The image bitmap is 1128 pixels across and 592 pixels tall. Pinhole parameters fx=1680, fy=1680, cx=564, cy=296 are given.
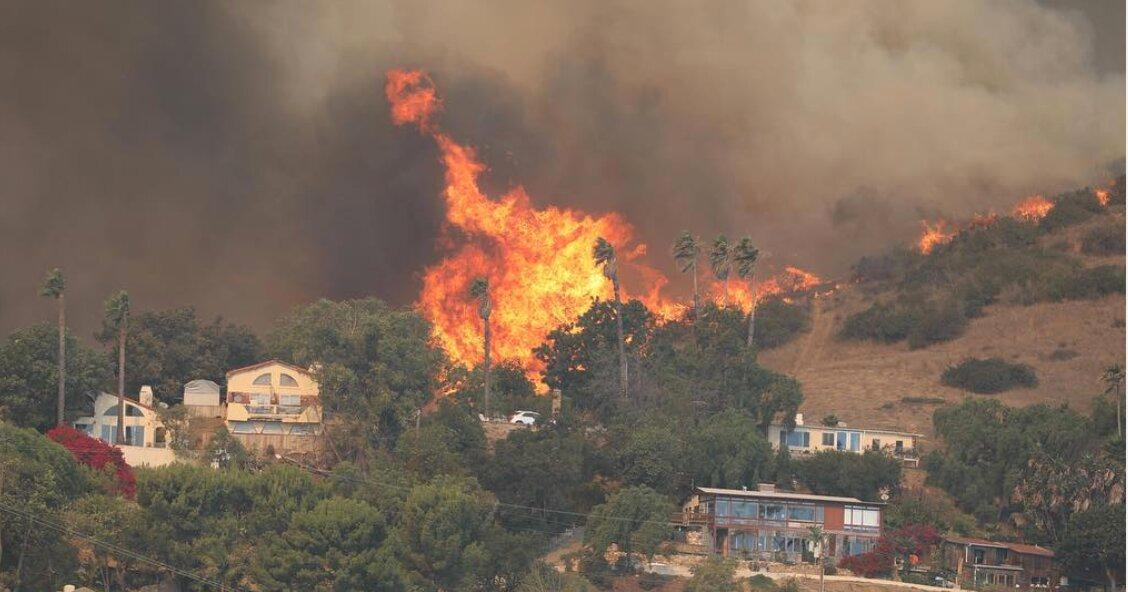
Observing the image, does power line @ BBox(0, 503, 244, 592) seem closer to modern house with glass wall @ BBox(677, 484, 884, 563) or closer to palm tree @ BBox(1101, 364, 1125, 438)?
modern house with glass wall @ BBox(677, 484, 884, 563)

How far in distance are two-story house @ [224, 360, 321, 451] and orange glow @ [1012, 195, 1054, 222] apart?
106004 mm

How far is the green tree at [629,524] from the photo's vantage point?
3910 inches

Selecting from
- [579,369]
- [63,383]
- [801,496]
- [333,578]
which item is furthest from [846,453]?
[63,383]

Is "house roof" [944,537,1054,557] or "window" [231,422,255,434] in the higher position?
"window" [231,422,255,434]

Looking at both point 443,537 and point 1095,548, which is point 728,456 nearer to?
point 1095,548

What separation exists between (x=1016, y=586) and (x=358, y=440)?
1684 inches

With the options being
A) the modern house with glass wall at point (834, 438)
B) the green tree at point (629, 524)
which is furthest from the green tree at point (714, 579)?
the modern house with glass wall at point (834, 438)

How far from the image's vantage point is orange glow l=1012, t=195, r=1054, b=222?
19438 centimetres

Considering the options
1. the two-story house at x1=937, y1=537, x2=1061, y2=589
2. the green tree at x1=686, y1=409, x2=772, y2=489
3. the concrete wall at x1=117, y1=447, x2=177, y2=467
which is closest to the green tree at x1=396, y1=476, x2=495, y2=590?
the concrete wall at x1=117, y1=447, x2=177, y2=467

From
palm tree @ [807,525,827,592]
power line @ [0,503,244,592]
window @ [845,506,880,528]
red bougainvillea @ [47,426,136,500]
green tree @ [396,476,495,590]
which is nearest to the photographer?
power line @ [0,503,244,592]

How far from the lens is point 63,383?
353ft

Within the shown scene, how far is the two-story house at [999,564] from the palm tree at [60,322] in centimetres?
5632

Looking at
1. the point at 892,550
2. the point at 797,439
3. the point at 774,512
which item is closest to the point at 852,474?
the point at 774,512

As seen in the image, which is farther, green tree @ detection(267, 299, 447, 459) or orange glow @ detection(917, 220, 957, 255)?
orange glow @ detection(917, 220, 957, 255)
